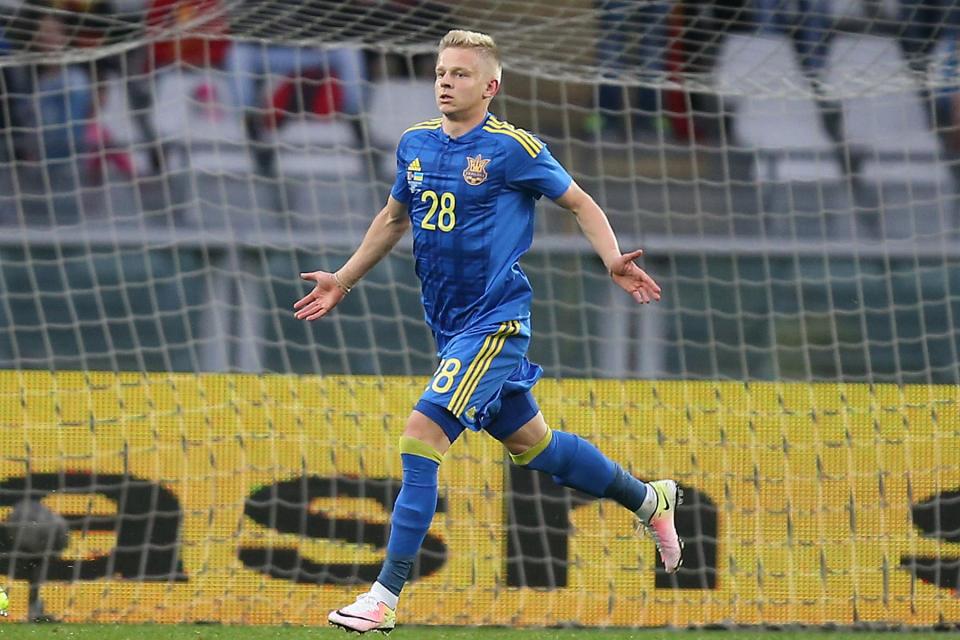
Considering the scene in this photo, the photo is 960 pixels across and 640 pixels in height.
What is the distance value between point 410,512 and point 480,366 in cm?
46

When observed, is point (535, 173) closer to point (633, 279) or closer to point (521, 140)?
point (521, 140)

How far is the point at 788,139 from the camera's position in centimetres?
866

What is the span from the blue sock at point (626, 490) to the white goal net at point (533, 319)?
136 cm

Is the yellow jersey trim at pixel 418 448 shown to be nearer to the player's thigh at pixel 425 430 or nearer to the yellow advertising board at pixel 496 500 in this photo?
the player's thigh at pixel 425 430

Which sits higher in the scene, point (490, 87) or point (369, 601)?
point (490, 87)

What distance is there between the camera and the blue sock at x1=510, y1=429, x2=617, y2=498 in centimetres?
465

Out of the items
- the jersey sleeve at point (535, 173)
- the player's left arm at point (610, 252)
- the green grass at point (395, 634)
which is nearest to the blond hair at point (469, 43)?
the jersey sleeve at point (535, 173)

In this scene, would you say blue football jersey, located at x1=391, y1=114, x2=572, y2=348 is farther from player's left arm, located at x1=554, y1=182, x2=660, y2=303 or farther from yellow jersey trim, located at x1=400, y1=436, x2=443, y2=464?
yellow jersey trim, located at x1=400, y1=436, x2=443, y2=464

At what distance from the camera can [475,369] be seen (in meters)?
4.21

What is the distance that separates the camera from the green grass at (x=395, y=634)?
541 cm

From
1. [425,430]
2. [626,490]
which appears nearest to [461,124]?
[425,430]

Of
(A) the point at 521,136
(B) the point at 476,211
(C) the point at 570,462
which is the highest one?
(A) the point at 521,136

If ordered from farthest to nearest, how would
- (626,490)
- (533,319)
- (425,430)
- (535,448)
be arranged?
(533,319), (626,490), (535,448), (425,430)

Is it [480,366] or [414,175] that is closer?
[480,366]
